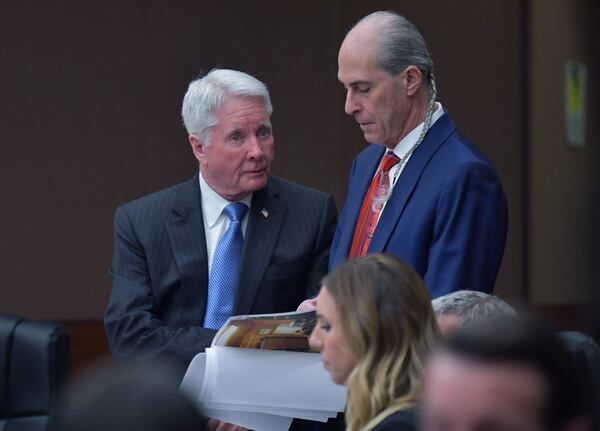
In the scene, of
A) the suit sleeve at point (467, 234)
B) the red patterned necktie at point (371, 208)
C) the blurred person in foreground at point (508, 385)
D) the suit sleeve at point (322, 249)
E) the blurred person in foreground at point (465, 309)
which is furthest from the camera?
the suit sleeve at point (322, 249)

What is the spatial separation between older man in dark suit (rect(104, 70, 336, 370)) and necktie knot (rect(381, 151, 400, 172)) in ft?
1.03

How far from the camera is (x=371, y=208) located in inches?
125

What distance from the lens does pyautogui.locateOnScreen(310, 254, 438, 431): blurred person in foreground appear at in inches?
90.0

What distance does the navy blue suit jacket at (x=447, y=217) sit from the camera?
292 centimetres

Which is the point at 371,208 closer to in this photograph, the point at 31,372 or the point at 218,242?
the point at 218,242

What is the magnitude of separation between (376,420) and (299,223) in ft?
4.12

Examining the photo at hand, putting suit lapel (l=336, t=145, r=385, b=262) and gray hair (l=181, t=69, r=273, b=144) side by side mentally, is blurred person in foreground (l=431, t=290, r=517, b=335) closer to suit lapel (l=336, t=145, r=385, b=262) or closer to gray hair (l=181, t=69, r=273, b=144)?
suit lapel (l=336, t=145, r=385, b=262)

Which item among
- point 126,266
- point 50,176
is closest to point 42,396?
point 126,266

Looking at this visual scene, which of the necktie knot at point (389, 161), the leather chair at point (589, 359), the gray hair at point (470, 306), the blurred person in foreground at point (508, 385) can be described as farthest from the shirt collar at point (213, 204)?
the blurred person in foreground at point (508, 385)

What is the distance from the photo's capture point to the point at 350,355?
7.73ft

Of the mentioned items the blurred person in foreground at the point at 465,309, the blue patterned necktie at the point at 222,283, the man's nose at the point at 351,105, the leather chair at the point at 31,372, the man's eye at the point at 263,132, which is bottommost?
the leather chair at the point at 31,372

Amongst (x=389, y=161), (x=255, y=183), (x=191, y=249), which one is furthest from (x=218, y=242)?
(x=389, y=161)

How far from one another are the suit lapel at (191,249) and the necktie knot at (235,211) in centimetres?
8

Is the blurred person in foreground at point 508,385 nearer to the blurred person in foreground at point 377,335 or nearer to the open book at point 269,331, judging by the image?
the blurred person in foreground at point 377,335
